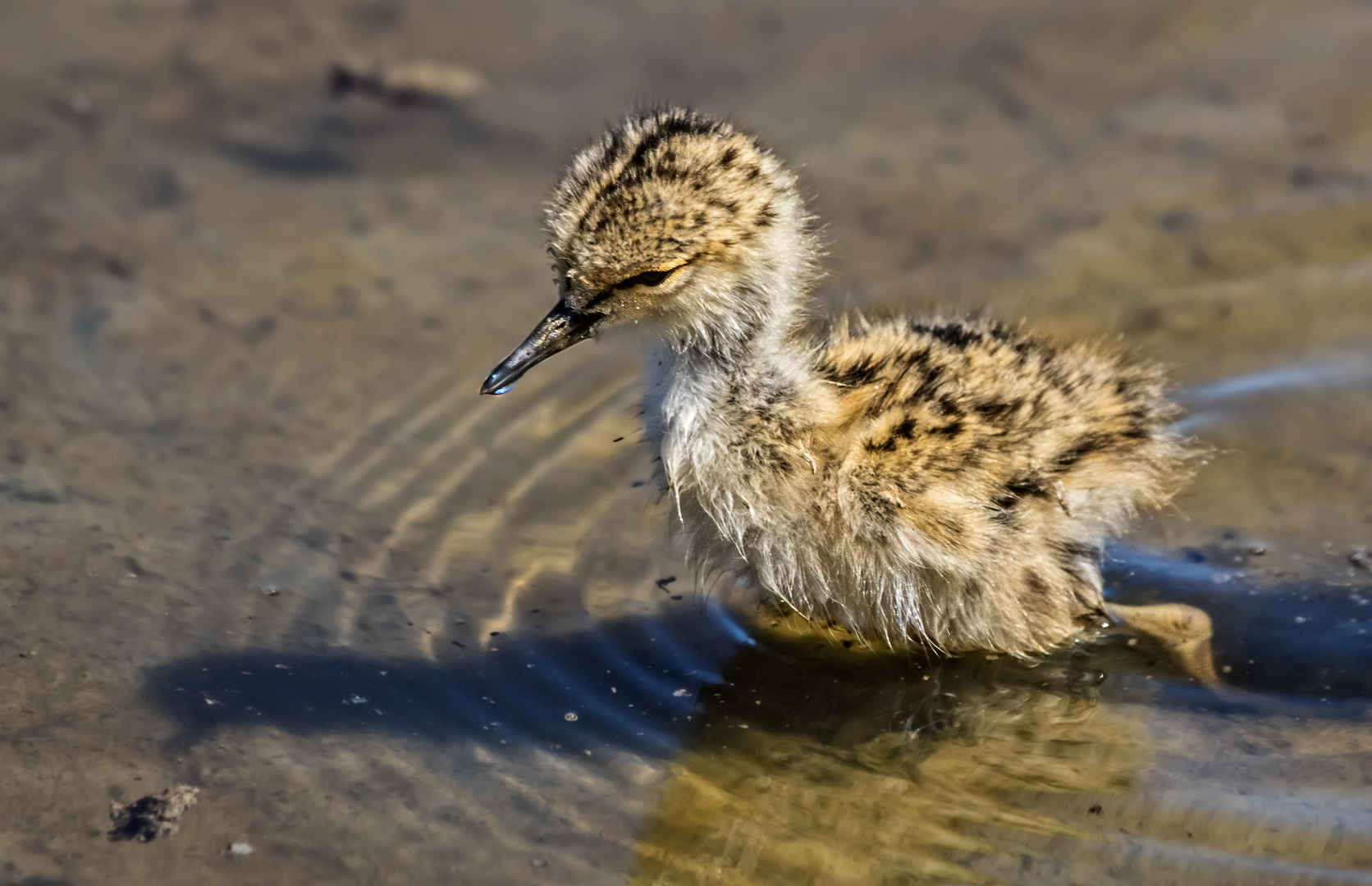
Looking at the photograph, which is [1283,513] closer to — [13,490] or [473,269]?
[473,269]

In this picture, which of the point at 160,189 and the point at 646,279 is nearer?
the point at 646,279

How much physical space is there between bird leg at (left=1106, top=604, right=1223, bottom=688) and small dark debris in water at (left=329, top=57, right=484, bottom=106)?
3536 millimetres

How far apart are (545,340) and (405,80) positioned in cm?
306

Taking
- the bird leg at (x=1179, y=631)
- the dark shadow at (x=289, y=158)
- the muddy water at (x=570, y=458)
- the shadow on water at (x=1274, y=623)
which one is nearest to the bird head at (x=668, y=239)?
the muddy water at (x=570, y=458)

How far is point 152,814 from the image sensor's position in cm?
360

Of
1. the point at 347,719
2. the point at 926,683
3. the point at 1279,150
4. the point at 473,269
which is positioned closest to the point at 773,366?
the point at 926,683

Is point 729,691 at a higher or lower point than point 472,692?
higher

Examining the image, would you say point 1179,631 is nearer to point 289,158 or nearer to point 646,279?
point 646,279

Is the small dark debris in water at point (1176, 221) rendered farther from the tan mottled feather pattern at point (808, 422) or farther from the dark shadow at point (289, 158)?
the dark shadow at point (289, 158)

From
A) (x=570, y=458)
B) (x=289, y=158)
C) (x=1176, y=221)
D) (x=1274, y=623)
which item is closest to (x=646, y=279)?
(x=570, y=458)

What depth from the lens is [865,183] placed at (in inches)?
245

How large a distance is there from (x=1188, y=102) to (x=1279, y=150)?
18.4 inches

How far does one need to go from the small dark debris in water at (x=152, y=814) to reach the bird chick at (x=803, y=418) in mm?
1166

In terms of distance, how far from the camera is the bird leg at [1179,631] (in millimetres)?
4258
